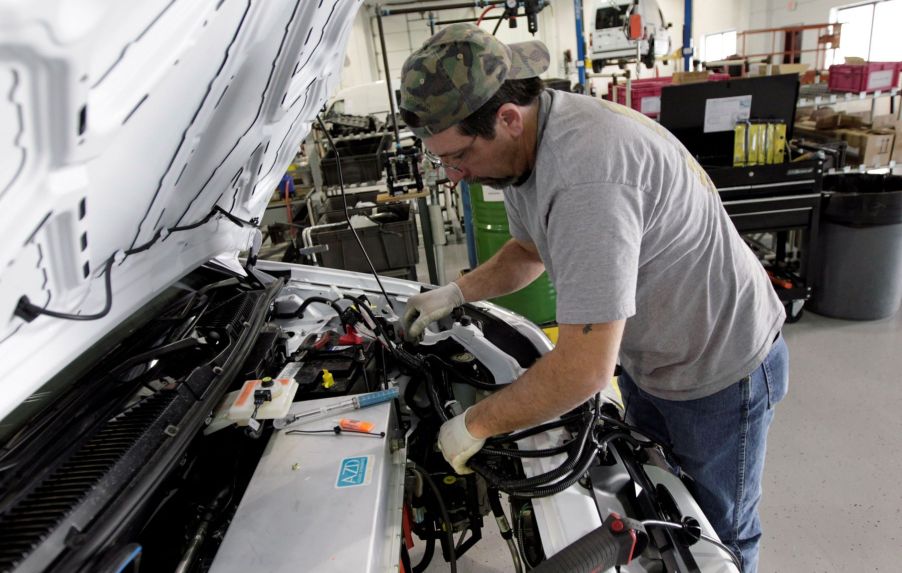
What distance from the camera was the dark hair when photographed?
3.31ft

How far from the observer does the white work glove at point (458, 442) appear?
105cm

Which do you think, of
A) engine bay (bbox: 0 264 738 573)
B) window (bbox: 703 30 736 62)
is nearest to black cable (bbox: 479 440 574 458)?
engine bay (bbox: 0 264 738 573)

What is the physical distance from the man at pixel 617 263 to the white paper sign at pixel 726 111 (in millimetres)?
2192

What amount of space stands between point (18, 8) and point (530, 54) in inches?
34.6

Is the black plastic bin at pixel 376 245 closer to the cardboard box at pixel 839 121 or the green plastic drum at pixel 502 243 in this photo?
the green plastic drum at pixel 502 243

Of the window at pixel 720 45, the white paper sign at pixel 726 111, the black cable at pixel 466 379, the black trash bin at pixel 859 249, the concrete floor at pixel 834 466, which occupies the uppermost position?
the window at pixel 720 45

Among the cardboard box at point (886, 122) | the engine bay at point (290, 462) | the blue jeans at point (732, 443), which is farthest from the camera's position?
the cardboard box at point (886, 122)

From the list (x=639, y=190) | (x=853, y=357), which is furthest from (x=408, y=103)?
(x=853, y=357)

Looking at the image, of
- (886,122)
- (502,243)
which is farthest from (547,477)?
(886,122)

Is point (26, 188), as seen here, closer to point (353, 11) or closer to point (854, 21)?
point (353, 11)

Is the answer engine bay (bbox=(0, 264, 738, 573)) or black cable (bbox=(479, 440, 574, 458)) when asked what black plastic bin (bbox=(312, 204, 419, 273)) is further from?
black cable (bbox=(479, 440, 574, 458))

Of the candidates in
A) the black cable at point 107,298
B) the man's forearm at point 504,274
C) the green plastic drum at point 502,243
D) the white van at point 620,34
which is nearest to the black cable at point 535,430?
the man's forearm at point 504,274

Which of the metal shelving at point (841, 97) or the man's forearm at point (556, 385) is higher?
the metal shelving at point (841, 97)

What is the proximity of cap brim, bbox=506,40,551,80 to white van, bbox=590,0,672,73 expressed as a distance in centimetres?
529
